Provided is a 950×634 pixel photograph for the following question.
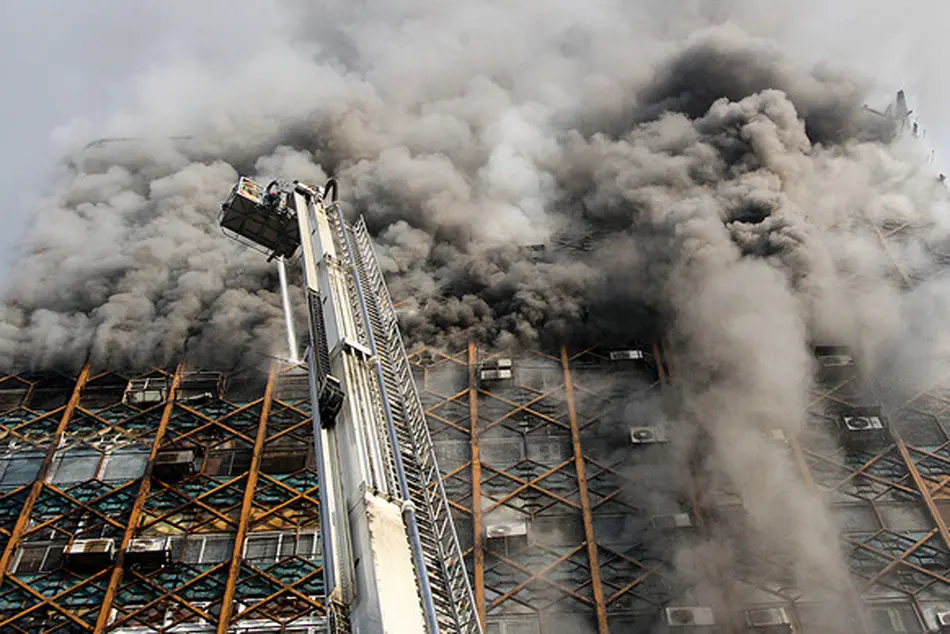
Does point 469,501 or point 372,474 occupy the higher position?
point 469,501

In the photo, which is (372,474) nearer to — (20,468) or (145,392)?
(145,392)

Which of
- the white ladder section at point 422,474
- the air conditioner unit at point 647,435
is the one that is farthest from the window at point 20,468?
the air conditioner unit at point 647,435

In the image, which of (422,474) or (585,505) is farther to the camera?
(585,505)

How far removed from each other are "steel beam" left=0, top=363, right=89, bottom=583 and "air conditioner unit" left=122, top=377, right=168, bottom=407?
40.0 inches

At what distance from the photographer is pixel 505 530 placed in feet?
48.5

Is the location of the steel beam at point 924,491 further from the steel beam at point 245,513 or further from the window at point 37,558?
the window at point 37,558

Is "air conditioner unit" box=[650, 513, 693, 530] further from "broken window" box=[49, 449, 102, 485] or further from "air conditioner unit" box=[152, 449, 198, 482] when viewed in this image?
"broken window" box=[49, 449, 102, 485]

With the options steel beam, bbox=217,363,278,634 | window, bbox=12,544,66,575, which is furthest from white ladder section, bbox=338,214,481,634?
window, bbox=12,544,66,575

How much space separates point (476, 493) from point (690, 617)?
4265mm

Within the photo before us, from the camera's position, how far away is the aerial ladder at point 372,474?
7.96 metres

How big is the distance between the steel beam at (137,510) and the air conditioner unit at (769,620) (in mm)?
10050

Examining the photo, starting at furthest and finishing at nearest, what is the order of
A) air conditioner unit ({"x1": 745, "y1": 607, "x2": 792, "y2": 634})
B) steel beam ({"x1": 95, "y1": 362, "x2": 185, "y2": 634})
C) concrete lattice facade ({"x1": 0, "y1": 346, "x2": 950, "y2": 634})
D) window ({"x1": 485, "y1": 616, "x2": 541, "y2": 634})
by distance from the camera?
steel beam ({"x1": 95, "y1": 362, "x2": 185, "y2": 634}) < concrete lattice facade ({"x1": 0, "y1": 346, "x2": 950, "y2": 634}) < window ({"x1": 485, "y1": 616, "x2": 541, "y2": 634}) < air conditioner unit ({"x1": 745, "y1": 607, "x2": 792, "y2": 634})

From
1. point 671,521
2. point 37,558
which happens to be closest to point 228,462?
point 37,558

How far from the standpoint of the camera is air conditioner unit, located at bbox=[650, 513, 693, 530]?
14.5m
